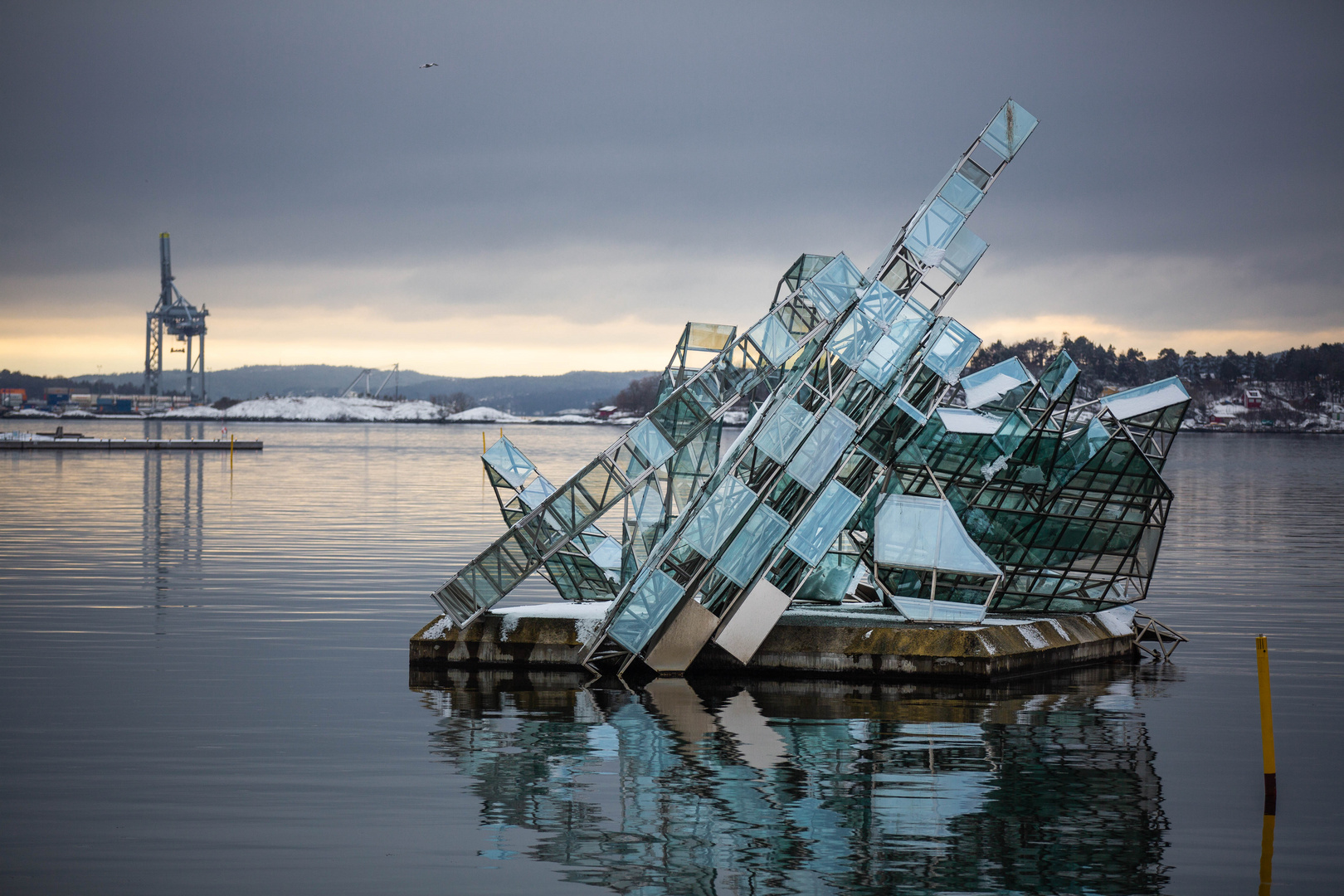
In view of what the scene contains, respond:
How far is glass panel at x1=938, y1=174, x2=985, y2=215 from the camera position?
97.6 feet

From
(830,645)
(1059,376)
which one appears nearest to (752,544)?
(830,645)

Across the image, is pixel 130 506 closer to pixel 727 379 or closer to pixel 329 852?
pixel 727 379

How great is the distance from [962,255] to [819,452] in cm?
655

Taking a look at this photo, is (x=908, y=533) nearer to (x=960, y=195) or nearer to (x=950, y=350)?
(x=950, y=350)

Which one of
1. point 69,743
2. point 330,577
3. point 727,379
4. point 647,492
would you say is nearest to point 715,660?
point 647,492

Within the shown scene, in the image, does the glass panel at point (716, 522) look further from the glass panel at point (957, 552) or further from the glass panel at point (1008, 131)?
the glass panel at point (1008, 131)

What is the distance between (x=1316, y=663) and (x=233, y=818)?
75.9ft

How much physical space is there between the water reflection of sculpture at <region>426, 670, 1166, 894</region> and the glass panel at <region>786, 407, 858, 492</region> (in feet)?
13.1

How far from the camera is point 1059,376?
31.2 metres

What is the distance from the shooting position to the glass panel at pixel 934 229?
2941 centimetres

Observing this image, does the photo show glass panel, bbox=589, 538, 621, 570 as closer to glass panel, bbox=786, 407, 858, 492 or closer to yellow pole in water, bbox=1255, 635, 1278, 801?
glass panel, bbox=786, 407, 858, 492

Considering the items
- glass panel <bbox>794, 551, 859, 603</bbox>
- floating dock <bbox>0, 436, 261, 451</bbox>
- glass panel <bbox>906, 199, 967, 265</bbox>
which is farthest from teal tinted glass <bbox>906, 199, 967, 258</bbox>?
floating dock <bbox>0, 436, 261, 451</bbox>

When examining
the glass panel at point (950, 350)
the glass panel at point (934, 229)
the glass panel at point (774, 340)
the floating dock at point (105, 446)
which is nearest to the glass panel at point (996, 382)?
the glass panel at point (950, 350)

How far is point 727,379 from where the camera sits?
28.2 m
